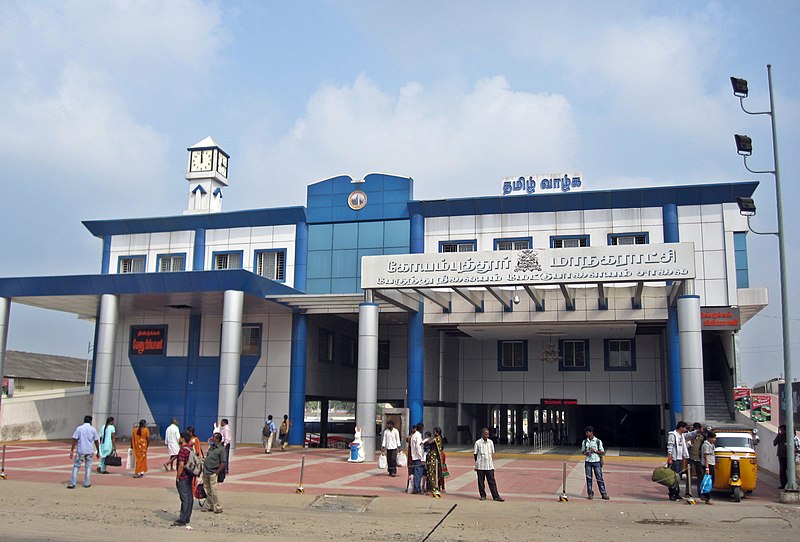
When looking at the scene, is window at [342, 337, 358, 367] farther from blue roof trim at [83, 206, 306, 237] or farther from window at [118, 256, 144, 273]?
window at [118, 256, 144, 273]

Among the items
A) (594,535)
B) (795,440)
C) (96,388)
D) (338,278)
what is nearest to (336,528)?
(594,535)

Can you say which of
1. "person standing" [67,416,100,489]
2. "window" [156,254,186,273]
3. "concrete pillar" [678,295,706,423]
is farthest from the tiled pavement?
"window" [156,254,186,273]

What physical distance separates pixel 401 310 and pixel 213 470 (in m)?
18.5

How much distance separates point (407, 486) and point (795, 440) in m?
9.99

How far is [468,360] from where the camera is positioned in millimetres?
40688

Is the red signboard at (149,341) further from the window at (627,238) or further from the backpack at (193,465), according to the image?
the backpack at (193,465)

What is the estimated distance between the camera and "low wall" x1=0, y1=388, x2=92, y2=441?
1321 inches

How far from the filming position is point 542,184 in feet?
113

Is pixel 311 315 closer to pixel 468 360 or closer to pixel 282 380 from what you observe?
pixel 282 380

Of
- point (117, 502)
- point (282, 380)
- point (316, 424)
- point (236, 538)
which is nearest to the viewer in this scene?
point (236, 538)

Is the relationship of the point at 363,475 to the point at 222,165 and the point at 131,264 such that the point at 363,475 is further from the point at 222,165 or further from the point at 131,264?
the point at 222,165

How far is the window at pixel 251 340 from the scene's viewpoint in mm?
35812

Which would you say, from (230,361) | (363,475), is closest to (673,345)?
(363,475)

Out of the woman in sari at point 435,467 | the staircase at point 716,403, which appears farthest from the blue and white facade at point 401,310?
the woman in sari at point 435,467
